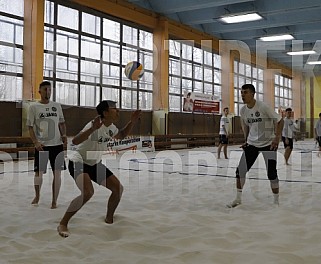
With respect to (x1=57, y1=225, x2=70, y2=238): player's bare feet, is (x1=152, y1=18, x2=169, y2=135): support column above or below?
above

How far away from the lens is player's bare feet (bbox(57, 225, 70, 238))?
382 centimetres

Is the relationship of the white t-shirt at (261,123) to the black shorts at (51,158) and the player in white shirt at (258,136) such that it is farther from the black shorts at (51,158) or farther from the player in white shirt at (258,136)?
the black shorts at (51,158)

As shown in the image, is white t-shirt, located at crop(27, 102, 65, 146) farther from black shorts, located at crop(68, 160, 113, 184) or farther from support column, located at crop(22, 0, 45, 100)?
support column, located at crop(22, 0, 45, 100)

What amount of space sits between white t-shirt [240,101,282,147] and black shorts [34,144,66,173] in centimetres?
243

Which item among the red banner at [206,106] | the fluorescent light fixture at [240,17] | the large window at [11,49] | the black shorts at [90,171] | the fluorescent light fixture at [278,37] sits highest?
the fluorescent light fixture at [240,17]

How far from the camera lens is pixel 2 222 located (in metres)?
4.33

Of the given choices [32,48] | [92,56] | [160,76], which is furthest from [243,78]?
[32,48]

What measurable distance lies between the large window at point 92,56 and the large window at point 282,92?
12746mm

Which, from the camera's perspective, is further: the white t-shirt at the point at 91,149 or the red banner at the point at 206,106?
the red banner at the point at 206,106

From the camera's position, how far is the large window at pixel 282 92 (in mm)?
26766

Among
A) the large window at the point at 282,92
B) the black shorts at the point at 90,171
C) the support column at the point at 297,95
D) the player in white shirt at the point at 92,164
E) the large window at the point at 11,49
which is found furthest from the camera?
the support column at the point at 297,95

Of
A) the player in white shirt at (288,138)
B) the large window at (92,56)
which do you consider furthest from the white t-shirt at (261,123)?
the large window at (92,56)

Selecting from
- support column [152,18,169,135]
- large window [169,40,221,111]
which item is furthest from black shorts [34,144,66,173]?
large window [169,40,221,111]

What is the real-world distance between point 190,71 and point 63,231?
616 inches
